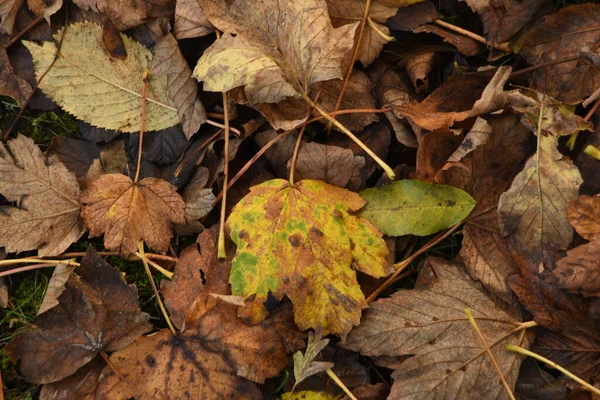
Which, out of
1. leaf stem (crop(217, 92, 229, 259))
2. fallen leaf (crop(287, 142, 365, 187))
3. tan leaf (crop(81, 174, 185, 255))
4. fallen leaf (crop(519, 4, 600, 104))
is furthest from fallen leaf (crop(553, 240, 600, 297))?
tan leaf (crop(81, 174, 185, 255))

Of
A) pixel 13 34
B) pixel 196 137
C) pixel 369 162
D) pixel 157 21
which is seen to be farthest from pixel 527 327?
pixel 13 34

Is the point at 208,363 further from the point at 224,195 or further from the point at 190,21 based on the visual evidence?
the point at 190,21

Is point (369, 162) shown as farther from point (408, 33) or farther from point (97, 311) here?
point (97, 311)

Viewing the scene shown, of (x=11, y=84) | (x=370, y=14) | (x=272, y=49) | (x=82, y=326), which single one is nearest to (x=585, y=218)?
(x=370, y=14)

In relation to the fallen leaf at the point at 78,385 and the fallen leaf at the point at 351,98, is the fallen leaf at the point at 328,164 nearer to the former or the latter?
the fallen leaf at the point at 351,98

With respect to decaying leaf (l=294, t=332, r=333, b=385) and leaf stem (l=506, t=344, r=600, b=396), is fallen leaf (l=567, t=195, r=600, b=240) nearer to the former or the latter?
leaf stem (l=506, t=344, r=600, b=396)
